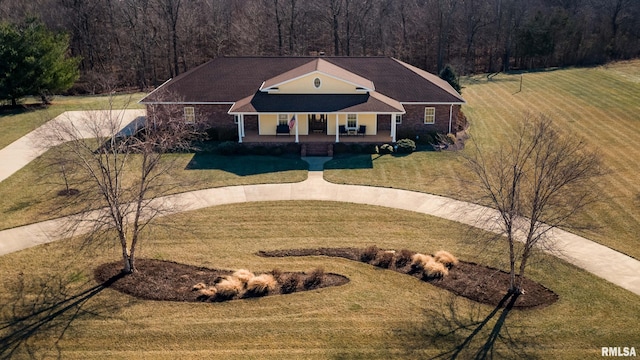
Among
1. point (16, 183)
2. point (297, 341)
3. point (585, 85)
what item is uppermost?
point (585, 85)

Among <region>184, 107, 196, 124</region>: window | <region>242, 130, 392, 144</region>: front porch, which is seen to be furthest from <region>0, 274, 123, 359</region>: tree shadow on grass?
<region>184, 107, 196, 124</region>: window

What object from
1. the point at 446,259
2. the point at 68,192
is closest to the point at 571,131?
the point at 446,259

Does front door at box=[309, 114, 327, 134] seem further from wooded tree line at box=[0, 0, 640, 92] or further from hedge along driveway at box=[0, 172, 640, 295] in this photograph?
wooded tree line at box=[0, 0, 640, 92]

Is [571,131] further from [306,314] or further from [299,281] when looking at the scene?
[306,314]

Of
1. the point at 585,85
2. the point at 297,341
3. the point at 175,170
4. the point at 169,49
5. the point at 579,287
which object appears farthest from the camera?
the point at 169,49

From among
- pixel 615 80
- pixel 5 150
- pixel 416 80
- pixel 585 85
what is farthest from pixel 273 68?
pixel 615 80

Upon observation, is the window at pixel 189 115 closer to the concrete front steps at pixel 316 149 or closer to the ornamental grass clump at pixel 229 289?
the concrete front steps at pixel 316 149

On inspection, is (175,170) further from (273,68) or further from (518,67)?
(518,67)
